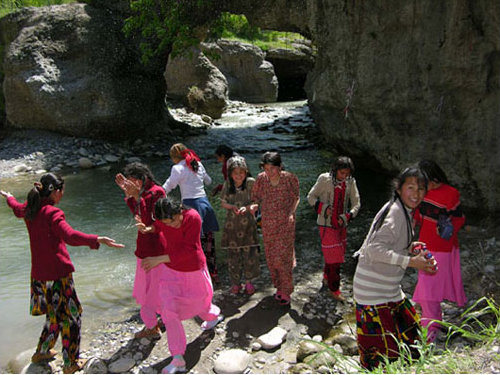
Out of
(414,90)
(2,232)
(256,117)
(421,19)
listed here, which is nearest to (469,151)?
(414,90)

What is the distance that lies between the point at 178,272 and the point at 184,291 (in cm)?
18

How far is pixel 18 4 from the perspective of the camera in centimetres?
1511

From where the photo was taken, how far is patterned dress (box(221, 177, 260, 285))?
476cm

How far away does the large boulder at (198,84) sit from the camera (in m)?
20.0

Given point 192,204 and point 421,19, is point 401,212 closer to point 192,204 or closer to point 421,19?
point 192,204

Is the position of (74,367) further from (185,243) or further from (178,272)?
(185,243)

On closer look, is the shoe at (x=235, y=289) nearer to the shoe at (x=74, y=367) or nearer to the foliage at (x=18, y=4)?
the shoe at (x=74, y=367)

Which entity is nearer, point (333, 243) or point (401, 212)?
point (401, 212)

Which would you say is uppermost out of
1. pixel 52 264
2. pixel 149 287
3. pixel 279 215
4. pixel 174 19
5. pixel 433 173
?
pixel 174 19

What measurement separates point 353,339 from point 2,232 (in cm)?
622

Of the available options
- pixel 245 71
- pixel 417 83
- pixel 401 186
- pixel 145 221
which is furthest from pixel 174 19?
pixel 245 71

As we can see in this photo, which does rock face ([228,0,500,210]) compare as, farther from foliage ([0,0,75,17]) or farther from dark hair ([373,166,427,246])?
foliage ([0,0,75,17])

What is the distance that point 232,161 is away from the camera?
4.62 metres

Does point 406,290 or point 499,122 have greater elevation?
point 499,122
